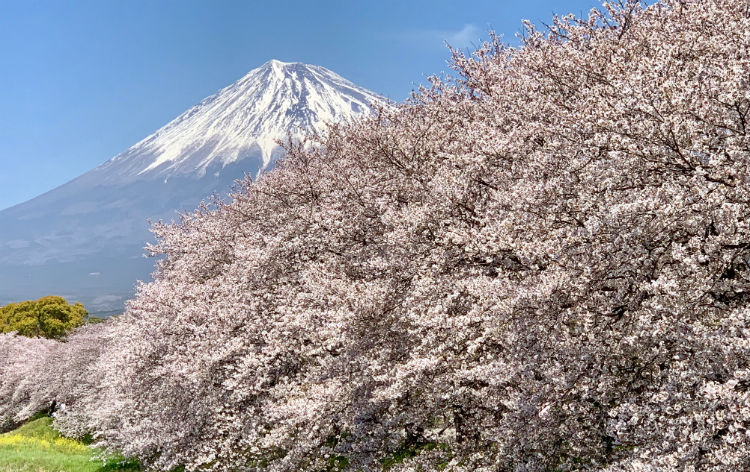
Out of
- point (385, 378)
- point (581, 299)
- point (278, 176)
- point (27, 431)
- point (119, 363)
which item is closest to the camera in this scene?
point (581, 299)

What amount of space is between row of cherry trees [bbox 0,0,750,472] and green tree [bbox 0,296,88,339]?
5344 centimetres

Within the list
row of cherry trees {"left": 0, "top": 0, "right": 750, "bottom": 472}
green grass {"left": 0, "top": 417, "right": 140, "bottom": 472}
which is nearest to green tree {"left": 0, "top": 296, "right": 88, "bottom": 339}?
green grass {"left": 0, "top": 417, "right": 140, "bottom": 472}

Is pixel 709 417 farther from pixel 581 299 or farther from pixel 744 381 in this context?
→ pixel 581 299

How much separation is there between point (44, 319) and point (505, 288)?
230 feet

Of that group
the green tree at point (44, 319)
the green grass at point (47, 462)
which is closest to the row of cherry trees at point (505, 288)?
the green grass at point (47, 462)

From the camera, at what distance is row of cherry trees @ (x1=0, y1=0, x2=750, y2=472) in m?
5.34

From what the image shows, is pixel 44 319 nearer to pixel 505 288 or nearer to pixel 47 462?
pixel 47 462

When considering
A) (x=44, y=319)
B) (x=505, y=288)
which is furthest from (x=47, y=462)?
(x=44, y=319)

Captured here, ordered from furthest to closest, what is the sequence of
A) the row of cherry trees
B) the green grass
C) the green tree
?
the green tree < the green grass < the row of cherry trees

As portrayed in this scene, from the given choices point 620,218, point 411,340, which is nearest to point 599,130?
point 620,218

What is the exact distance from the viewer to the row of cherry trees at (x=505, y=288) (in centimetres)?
534

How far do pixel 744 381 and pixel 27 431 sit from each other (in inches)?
1630

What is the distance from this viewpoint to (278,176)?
18844 mm

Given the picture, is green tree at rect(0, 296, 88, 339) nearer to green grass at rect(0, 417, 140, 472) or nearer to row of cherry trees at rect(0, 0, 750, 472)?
green grass at rect(0, 417, 140, 472)
